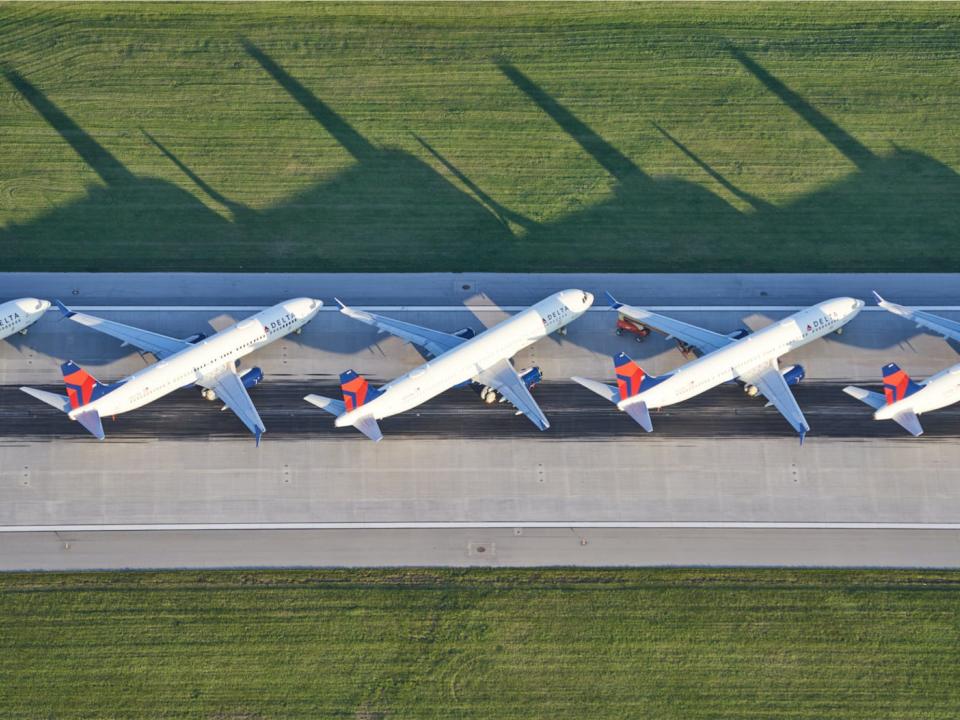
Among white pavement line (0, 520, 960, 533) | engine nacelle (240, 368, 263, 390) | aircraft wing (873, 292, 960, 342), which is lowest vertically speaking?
white pavement line (0, 520, 960, 533)

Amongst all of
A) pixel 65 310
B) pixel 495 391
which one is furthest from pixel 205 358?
pixel 495 391

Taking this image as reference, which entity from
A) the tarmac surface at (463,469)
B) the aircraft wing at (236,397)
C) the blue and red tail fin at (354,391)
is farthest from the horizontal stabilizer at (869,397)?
the aircraft wing at (236,397)

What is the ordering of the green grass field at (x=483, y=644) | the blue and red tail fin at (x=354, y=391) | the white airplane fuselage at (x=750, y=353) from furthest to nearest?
the white airplane fuselage at (x=750, y=353)
the blue and red tail fin at (x=354, y=391)
the green grass field at (x=483, y=644)

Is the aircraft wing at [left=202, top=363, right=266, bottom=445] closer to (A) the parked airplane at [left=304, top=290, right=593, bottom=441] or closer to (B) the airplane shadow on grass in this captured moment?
(A) the parked airplane at [left=304, top=290, right=593, bottom=441]

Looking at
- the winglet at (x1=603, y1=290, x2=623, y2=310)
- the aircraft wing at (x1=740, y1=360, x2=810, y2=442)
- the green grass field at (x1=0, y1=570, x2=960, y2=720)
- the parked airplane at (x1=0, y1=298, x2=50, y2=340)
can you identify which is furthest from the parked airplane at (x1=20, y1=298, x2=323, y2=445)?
the aircraft wing at (x1=740, y1=360, x2=810, y2=442)

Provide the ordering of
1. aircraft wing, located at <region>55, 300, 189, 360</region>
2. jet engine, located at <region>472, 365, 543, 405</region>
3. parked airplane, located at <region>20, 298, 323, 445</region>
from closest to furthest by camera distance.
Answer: parked airplane, located at <region>20, 298, 323, 445</region>, aircraft wing, located at <region>55, 300, 189, 360</region>, jet engine, located at <region>472, 365, 543, 405</region>

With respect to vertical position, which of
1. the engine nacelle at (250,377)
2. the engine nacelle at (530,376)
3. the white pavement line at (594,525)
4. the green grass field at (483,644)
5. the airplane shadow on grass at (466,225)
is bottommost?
the green grass field at (483,644)

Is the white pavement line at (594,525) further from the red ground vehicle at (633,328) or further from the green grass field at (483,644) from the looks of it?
the red ground vehicle at (633,328)
